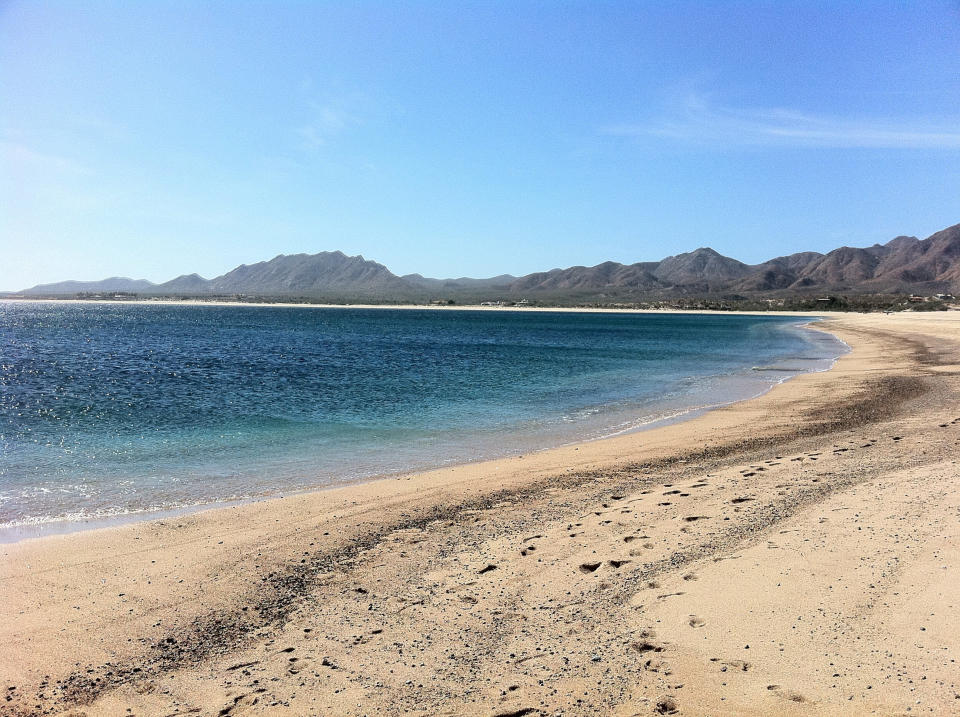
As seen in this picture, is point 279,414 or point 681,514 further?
point 279,414

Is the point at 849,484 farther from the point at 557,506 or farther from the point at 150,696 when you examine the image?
the point at 150,696

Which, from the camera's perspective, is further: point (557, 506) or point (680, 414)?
point (680, 414)

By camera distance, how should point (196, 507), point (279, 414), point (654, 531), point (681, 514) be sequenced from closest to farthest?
point (654, 531) → point (681, 514) → point (196, 507) → point (279, 414)

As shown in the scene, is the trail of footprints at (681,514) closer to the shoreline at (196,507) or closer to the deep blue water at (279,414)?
the shoreline at (196,507)

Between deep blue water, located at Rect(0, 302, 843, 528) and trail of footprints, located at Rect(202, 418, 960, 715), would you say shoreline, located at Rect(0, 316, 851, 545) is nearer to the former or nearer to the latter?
deep blue water, located at Rect(0, 302, 843, 528)

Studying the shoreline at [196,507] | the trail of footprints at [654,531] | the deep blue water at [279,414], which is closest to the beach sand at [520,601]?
the trail of footprints at [654,531]

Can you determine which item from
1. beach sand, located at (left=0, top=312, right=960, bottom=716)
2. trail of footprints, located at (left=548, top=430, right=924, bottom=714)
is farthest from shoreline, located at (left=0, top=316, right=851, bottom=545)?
trail of footprints, located at (left=548, top=430, right=924, bottom=714)

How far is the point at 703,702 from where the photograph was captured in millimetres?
4207

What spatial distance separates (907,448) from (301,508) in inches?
444

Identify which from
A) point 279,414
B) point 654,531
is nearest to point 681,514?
point 654,531

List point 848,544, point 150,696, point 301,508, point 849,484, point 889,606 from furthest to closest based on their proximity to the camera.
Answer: point 301,508
point 849,484
point 848,544
point 889,606
point 150,696

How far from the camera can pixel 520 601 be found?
5996mm

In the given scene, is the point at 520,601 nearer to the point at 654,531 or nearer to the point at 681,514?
the point at 654,531

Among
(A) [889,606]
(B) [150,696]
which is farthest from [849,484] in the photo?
(B) [150,696]
